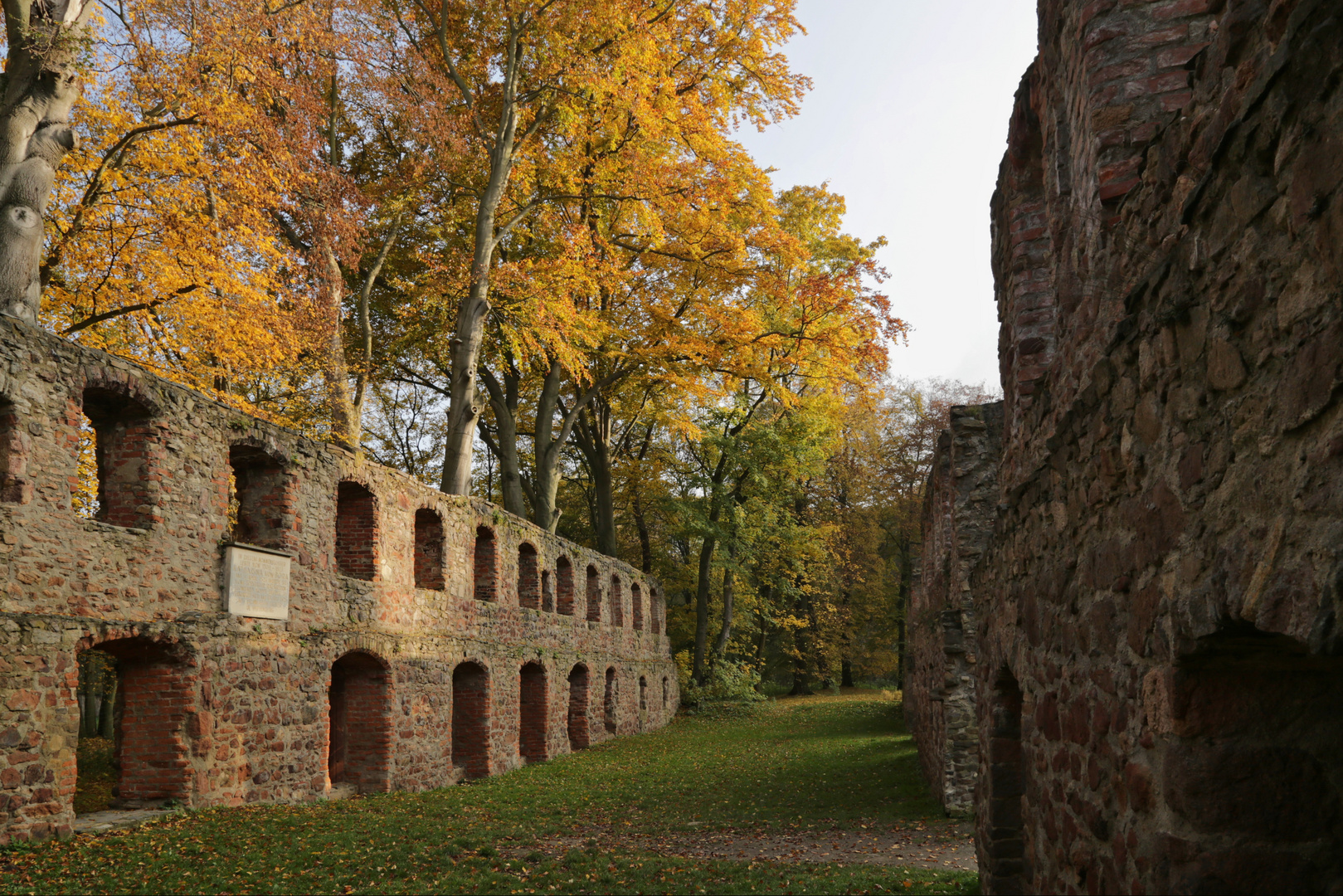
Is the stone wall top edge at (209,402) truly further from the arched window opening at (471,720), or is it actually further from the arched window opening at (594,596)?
the arched window opening at (594,596)

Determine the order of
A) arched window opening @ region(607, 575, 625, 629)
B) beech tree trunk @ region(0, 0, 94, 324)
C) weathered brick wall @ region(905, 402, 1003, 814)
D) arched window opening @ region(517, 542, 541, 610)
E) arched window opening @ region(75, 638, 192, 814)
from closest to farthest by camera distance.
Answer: arched window opening @ region(75, 638, 192, 814)
weathered brick wall @ region(905, 402, 1003, 814)
beech tree trunk @ region(0, 0, 94, 324)
arched window opening @ region(517, 542, 541, 610)
arched window opening @ region(607, 575, 625, 629)

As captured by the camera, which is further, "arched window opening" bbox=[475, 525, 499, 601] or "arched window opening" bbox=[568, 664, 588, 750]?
"arched window opening" bbox=[568, 664, 588, 750]

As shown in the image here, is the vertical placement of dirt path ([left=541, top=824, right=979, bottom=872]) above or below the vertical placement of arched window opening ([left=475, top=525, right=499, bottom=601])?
below

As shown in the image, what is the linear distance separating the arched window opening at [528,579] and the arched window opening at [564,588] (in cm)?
217

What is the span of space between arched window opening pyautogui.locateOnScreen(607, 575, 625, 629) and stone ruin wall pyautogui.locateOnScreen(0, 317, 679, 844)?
25.6 ft

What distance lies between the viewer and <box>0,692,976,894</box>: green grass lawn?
760 cm

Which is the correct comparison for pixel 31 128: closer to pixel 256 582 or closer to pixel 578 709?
pixel 256 582

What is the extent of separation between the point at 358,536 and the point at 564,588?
373 inches

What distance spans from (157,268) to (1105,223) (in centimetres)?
1506

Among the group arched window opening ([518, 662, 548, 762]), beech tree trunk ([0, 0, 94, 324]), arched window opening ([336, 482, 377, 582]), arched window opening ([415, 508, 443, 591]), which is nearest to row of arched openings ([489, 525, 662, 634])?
arched window opening ([518, 662, 548, 762])

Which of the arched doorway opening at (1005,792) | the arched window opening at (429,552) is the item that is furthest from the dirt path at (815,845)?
the arched window opening at (429,552)

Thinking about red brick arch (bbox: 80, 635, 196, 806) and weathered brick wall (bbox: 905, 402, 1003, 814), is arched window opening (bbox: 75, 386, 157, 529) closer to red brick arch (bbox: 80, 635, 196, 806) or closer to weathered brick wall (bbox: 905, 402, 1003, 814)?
red brick arch (bbox: 80, 635, 196, 806)

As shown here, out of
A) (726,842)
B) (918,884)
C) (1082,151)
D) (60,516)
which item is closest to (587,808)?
(726,842)

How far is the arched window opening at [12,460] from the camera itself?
8.54m
